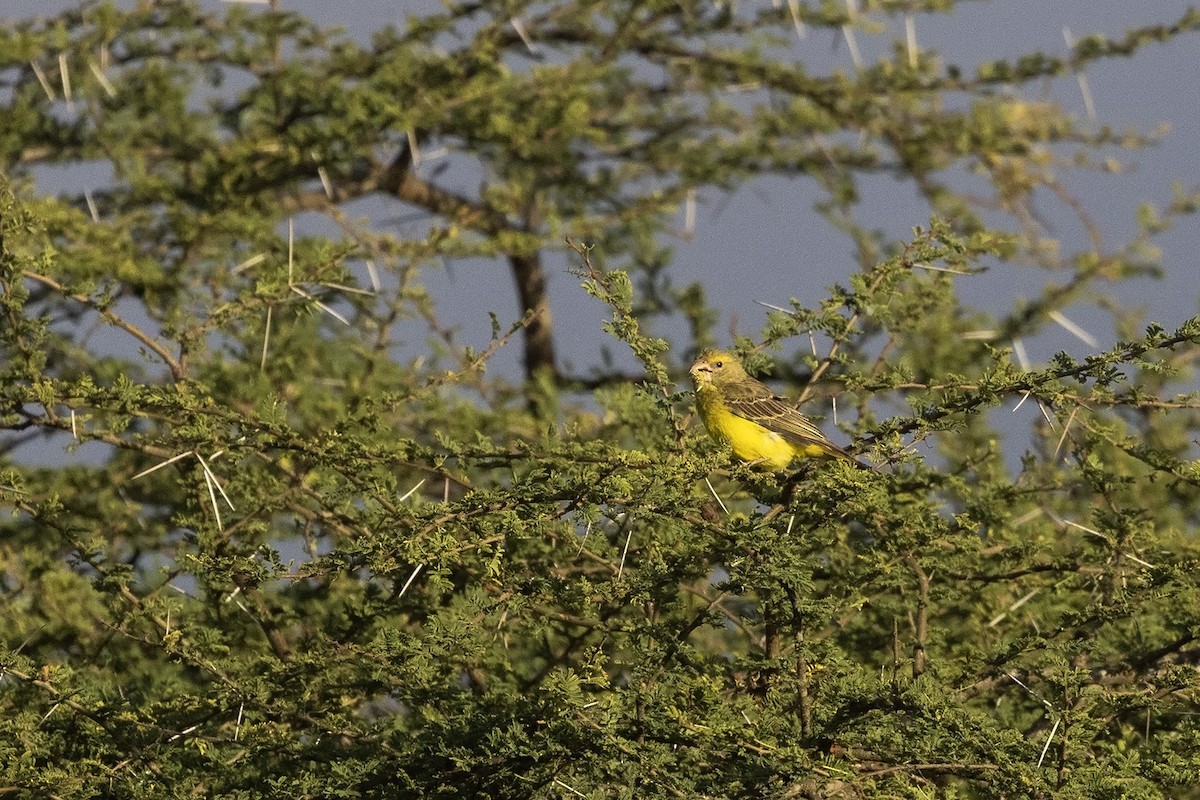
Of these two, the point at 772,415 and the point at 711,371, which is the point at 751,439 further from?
the point at 711,371

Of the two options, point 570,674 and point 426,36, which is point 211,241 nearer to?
point 426,36

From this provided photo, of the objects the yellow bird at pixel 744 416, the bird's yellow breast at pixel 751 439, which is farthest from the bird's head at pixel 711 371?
the bird's yellow breast at pixel 751 439

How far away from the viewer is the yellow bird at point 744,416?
7.48m

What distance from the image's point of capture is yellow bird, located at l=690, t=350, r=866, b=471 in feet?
24.6

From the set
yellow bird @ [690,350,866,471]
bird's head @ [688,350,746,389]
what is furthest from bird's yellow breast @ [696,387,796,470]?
bird's head @ [688,350,746,389]

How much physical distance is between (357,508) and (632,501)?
80.0 inches

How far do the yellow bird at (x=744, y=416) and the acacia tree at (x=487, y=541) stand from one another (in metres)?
0.37

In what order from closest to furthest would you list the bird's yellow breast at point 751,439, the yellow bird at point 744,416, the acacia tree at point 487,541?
the acacia tree at point 487,541, the yellow bird at point 744,416, the bird's yellow breast at point 751,439

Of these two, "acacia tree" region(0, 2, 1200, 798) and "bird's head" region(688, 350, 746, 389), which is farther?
"bird's head" region(688, 350, 746, 389)

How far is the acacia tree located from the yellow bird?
1.21ft

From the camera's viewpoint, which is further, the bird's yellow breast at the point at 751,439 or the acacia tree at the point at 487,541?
the bird's yellow breast at the point at 751,439

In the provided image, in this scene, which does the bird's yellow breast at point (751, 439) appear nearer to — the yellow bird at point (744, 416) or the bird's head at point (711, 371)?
the yellow bird at point (744, 416)

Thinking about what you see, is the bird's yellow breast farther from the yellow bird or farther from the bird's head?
the bird's head

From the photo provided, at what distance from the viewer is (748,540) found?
4.69 metres
